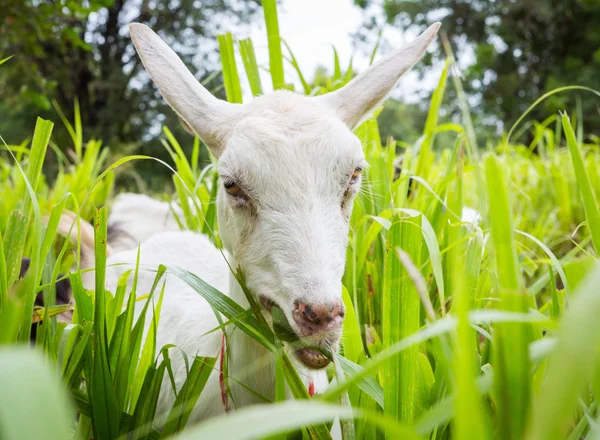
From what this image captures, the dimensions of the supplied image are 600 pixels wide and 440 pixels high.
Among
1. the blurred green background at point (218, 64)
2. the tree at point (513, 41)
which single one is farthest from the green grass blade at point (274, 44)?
the tree at point (513, 41)

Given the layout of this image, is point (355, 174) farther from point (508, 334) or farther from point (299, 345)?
point (508, 334)

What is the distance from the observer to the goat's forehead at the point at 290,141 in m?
1.34

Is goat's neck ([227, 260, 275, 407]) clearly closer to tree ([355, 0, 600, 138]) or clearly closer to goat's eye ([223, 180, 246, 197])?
goat's eye ([223, 180, 246, 197])

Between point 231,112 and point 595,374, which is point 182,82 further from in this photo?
point 595,374

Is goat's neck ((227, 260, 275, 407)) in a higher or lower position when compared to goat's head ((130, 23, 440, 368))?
lower

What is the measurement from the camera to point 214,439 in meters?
0.45

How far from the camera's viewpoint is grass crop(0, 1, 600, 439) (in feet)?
1.59

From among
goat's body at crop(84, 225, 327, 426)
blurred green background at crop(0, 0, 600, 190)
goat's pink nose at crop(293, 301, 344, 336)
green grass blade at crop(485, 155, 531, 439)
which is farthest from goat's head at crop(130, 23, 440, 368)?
blurred green background at crop(0, 0, 600, 190)

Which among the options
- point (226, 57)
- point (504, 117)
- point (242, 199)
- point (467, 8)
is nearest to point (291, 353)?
point (242, 199)

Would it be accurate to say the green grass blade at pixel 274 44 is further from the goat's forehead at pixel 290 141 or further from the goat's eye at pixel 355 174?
the goat's eye at pixel 355 174

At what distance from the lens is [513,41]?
21891 millimetres

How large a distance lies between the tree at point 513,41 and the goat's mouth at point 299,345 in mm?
20962

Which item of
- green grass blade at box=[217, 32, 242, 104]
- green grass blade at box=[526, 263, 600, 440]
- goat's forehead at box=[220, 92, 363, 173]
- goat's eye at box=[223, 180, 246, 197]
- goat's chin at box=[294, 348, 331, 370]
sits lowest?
goat's chin at box=[294, 348, 331, 370]

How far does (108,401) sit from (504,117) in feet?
73.2
